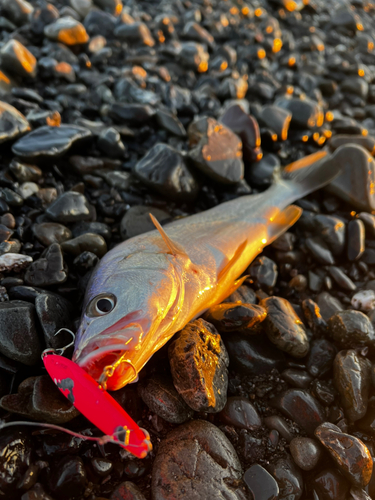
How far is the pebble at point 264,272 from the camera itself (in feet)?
11.5

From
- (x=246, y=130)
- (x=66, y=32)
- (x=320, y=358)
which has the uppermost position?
(x=66, y=32)

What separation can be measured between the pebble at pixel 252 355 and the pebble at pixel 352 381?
18.6 inches

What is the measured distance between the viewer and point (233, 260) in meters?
3.19

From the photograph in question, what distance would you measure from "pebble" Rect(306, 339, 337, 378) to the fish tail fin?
74.8 inches

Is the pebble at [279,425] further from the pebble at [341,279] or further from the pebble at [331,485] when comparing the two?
the pebble at [341,279]

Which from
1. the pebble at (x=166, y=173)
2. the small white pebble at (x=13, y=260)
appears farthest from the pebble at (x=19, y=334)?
the pebble at (x=166, y=173)

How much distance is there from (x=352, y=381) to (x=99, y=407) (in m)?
2.02

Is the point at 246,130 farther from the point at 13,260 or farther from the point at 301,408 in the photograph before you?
the point at 301,408

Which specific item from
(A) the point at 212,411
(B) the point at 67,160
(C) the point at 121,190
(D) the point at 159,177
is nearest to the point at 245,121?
(D) the point at 159,177

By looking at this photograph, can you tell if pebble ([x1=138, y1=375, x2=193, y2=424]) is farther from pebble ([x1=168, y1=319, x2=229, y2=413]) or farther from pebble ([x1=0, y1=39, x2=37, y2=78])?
pebble ([x1=0, y1=39, x2=37, y2=78])

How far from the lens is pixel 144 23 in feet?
22.0

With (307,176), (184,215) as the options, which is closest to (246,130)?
(307,176)

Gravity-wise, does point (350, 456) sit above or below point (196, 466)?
above

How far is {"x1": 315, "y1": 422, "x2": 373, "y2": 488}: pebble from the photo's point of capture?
7.25 ft
